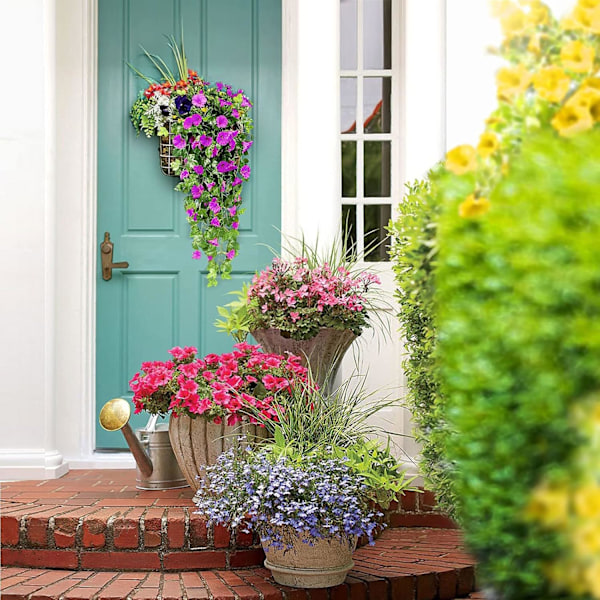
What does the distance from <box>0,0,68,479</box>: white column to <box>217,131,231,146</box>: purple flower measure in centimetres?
78

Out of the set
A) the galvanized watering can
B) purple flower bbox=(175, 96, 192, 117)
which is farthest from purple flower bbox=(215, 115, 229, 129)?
the galvanized watering can

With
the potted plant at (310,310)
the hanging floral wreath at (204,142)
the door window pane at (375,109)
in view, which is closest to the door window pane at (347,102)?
the door window pane at (375,109)

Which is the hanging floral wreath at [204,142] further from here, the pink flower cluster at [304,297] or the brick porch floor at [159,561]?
the brick porch floor at [159,561]

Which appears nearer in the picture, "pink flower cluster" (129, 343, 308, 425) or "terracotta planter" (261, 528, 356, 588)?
"terracotta planter" (261, 528, 356, 588)

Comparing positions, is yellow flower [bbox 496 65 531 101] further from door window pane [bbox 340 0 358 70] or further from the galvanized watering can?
door window pane [bbox 340 0 358 70]

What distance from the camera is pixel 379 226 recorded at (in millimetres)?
3469

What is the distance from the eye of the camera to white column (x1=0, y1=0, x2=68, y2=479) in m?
3.27

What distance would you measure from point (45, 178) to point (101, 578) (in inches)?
69.8

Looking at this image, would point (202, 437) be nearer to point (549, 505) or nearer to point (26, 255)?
point (26, 255)

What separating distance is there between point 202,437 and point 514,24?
1.91 meters

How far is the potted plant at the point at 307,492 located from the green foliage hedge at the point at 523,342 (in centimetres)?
125

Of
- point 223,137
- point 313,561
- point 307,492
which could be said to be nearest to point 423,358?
point 307,492

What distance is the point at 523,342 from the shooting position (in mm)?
769

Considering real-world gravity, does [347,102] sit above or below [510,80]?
above
